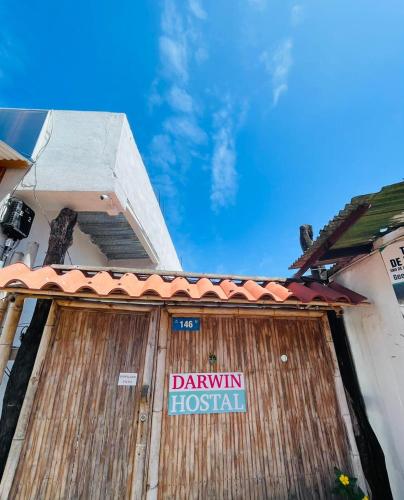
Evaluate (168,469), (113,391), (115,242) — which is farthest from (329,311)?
(115,242)

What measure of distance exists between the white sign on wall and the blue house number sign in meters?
2.69

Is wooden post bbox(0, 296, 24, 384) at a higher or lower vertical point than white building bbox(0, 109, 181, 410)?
lower

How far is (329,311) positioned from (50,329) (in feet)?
13.8

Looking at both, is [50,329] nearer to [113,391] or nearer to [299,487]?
[113,391]

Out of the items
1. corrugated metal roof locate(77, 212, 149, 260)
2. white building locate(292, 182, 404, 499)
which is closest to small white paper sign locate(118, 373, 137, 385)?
white building locate(292, 182, 404, 499)

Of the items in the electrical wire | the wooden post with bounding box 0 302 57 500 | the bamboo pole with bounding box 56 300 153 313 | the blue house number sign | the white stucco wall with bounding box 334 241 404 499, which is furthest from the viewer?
the electrical wire

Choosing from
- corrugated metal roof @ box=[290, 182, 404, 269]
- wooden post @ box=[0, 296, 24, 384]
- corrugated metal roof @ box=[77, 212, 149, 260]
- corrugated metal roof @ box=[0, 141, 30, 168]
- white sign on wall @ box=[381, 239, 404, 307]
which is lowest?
wooden post @ box=[0, 296, 24, 384]

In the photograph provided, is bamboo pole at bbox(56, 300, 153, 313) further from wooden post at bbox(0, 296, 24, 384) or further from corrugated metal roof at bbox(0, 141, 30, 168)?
corrugated metal roof at bbox(0, 141, 30, 168)

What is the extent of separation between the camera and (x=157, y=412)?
3209mm

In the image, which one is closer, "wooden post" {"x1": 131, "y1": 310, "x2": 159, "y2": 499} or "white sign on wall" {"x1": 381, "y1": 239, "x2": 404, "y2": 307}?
"wooden post" {"x1": 131, "y1": 310, "x2": 159, "y2": 499}

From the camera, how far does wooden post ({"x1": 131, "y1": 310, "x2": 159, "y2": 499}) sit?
2.90 meters

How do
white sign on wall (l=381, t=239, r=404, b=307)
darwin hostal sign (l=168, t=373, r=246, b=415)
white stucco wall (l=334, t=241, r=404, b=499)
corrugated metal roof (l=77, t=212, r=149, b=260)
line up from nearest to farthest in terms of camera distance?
1. white stucco wall (l=334, t=241, r=404, b=499)
2. white sign on wall (l=381, t=239, r=404, b=307)
3. darwin hostal sign (l=168, t=373, r=246, b=415)
4. corrugated metal roof (l=77, t=212, r=149, b=260)

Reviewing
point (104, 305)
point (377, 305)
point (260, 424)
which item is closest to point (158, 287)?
point (104, 305)

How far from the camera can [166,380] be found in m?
3.42
